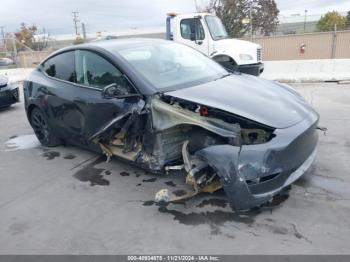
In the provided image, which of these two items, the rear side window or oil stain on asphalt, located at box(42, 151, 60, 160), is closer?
the rear side window

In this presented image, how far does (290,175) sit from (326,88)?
7190 millimetres

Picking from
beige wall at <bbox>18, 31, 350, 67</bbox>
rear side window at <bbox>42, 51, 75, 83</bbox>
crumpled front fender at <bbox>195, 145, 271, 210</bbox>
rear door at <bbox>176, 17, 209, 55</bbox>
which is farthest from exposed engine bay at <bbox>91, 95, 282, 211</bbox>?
beige wall at <bbox>18, 31, 350, 67</bbox>

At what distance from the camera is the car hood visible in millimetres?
3416

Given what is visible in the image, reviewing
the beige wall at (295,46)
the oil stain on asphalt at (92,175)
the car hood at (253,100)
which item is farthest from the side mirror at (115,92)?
the beige wall at (295,46)

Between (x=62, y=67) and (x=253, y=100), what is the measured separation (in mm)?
2939

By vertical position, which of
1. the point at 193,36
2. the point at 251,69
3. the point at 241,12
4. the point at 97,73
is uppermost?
the point at 241,12

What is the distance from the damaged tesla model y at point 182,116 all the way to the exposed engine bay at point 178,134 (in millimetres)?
11

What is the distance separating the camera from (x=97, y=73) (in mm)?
4535

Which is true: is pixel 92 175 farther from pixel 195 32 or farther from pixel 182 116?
pixel 195 32

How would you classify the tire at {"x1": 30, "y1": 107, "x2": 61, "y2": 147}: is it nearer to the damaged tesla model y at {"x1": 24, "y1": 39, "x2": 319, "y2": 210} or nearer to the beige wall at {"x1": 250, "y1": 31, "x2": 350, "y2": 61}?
the damaged tesla model y at {"x1": 24, "y1": 39, "x2": 319, "y2": 210}

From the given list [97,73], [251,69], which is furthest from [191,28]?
[97,73]

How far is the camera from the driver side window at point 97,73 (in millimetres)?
4141

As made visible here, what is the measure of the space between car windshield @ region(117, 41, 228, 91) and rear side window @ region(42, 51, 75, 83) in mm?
927

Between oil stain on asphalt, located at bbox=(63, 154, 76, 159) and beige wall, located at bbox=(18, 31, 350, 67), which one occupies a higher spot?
beige wall, located at bbox=(18, 31, 350, 67)
